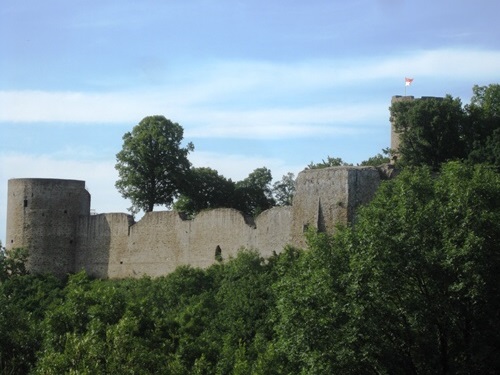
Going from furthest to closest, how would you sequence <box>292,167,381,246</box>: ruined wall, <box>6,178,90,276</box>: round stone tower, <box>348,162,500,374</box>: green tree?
<box>6,178,90,276</box>: round stone tower, <box>292,167,381,246</box>: ruined wall, <box>348,162,500,374</box>: green tree

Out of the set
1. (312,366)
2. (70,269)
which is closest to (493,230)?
(312,366)

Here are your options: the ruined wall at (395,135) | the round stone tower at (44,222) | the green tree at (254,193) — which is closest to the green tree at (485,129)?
the ruined wall at (395,135)

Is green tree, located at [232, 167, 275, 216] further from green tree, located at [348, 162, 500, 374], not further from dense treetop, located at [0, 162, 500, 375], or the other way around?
green tree, located at [348, 162, 500, 374]

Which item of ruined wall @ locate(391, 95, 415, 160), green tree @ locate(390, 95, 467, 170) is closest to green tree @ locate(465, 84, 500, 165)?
green tree @ locate(390, 95, 467, 170)

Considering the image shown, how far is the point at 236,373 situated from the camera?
35.3 meters

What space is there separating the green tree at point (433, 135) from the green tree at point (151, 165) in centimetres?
1516

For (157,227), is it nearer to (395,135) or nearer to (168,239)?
(168,239)

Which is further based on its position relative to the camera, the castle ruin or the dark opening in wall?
the dark opening in wall

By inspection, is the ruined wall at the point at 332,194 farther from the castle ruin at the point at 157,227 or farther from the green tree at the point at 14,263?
the green tree at the point at 14,263

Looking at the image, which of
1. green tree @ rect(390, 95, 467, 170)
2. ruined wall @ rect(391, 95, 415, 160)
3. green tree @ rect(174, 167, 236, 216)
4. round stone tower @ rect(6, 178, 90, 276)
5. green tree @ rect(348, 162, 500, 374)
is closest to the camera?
green tree @ rect(348, 162, 500, 374)

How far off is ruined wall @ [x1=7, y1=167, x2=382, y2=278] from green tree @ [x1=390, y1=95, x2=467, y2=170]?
7.55 feet

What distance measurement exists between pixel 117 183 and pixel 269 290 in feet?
54.5

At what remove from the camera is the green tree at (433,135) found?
4506 cm

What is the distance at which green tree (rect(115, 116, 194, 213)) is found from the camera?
2293 inches
